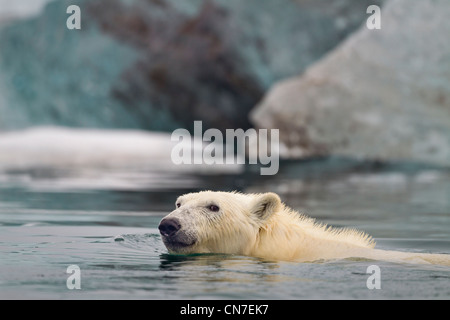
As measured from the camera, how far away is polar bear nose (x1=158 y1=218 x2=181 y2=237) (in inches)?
295

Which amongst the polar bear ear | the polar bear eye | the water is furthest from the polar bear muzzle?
the polar bear ear

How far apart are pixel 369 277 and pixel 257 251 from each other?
1.42 metres

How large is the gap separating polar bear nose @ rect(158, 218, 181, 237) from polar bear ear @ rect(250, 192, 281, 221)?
855mm

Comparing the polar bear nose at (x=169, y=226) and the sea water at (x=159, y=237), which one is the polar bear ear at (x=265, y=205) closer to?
the sea water at (x=159, y=237)

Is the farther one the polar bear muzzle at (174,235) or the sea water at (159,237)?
the polar bear muzzle at (174,235)

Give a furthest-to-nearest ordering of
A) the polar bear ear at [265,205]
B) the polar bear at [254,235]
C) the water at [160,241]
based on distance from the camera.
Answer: the polar bear ear at [265,205]
the polar bear at [254,235]
the water at [160,241]

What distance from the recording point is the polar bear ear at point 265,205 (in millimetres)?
7938

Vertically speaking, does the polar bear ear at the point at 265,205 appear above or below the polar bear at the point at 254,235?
above

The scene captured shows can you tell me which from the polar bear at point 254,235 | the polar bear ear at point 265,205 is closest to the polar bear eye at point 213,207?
the polar bear at point 254,235

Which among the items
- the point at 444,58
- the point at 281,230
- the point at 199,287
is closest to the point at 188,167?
the point at 444,58

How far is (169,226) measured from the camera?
24.7 ft

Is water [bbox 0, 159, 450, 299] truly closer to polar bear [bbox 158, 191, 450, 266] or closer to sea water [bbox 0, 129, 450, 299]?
sea water [bbox 0, 129, 450, 299]

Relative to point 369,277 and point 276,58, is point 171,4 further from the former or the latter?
point 369,277

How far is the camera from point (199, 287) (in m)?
6.30
